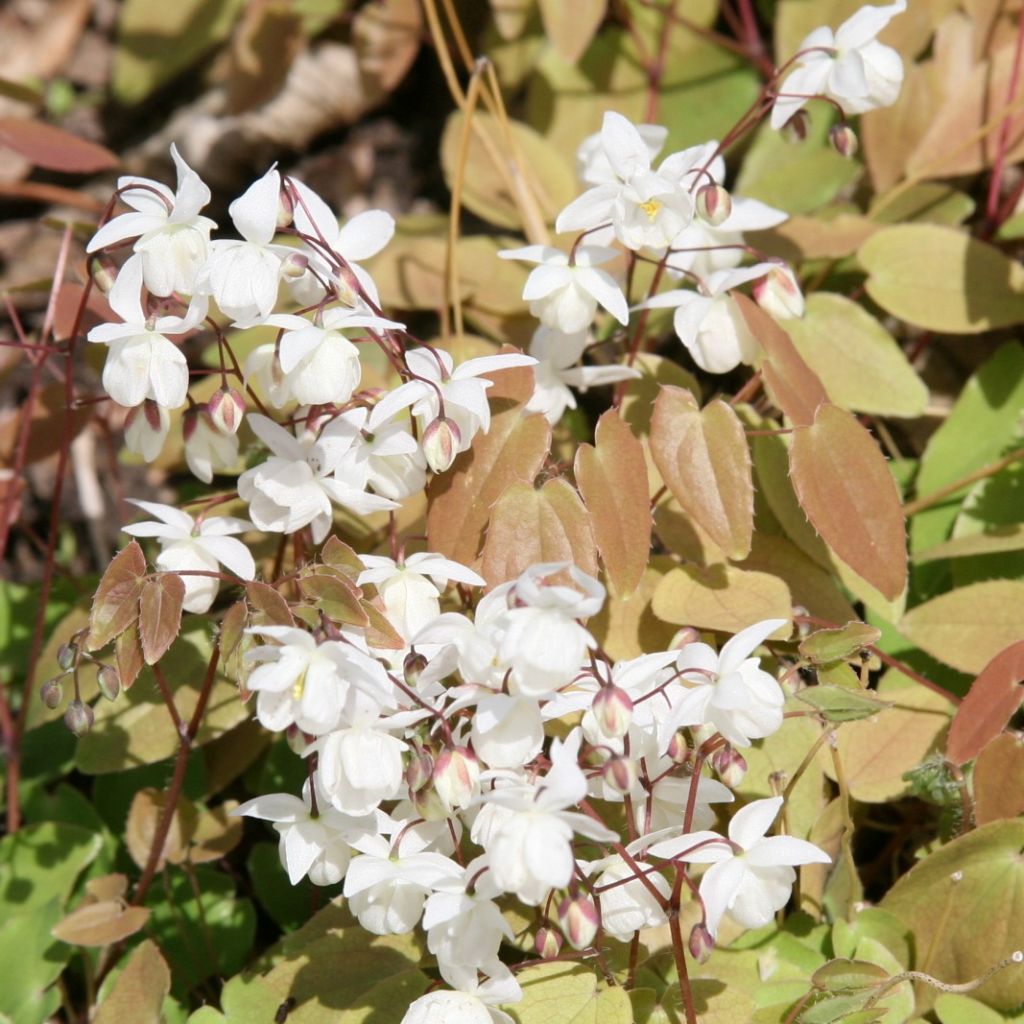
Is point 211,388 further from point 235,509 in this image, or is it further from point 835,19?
point 835,19

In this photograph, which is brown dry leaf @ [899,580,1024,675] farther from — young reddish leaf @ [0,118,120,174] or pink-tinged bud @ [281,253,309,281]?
young reddish leaf @ [0,118,120,174]

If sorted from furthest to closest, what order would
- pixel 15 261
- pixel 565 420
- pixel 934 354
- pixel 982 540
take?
1. pixel 15 261
2. pixel 934 354
3. pixel 565 420
4. pixel 982 540

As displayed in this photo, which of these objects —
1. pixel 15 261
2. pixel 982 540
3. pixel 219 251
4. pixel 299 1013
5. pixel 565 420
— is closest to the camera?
pixel 219 251

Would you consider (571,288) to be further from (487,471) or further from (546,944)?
(546,944)

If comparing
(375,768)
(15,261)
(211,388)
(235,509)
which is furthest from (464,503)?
(15,261)

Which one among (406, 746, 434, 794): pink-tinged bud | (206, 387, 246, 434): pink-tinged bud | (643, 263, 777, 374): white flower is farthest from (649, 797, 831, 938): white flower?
(206, 387, 246, 434): pink-tinged bud
